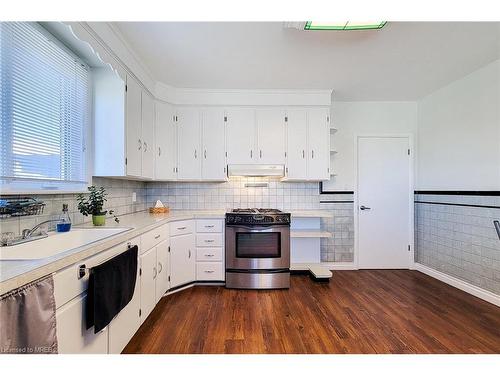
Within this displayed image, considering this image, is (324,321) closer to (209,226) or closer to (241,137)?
(209,226)

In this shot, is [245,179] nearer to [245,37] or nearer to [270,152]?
[270,152]

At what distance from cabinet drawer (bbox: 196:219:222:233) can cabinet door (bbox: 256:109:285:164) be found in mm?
1012

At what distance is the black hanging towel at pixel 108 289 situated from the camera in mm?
1268

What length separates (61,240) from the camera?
168 centimetres

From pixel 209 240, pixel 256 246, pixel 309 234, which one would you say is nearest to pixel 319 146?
pixel 309 234

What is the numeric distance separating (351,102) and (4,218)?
4077 millimetres

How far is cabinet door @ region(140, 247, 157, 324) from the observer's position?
2.04 meters

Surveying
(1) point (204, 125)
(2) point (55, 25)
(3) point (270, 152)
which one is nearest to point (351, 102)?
(3) point (270, 152)

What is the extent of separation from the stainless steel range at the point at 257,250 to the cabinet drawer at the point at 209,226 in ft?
0.41

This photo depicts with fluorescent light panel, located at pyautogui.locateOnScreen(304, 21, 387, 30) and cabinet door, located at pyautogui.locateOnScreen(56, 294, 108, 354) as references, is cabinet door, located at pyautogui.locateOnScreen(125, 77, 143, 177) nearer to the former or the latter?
cabinet door, located at pyautogui.locateOnScreen(56, 294, 108, 354)

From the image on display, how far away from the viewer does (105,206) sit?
257cm

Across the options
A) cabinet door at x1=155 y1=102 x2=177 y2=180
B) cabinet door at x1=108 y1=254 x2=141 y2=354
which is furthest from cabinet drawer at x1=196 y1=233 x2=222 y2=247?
cabinet door at x1=108 y1=254 x2=141 y2=354

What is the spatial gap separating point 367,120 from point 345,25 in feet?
7.36

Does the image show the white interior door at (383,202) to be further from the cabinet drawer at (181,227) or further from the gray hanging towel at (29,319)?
the gray hanging towel at (29,319)
